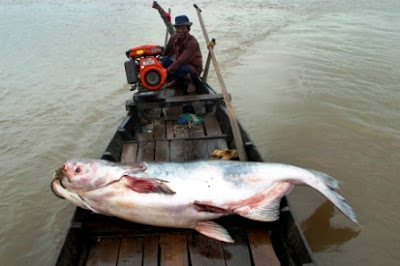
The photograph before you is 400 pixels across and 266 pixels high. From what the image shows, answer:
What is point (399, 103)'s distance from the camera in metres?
7.73

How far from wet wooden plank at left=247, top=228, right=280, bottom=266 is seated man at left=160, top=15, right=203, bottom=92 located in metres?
4.24

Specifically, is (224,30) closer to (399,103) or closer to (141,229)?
(399,103)

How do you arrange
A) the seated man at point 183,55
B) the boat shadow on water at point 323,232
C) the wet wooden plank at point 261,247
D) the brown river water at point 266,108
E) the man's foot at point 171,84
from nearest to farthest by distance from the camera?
the wet wooden plank at point 261,247
the boat shadow on water at point 323,232
the brown river water at point 266,108
the seated man at point 183,55
the man's foot at point 171,84

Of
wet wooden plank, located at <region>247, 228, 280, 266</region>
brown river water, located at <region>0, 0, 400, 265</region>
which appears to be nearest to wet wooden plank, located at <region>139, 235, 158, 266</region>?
brown river water, located at <region>0, 0, 400, 265</region>

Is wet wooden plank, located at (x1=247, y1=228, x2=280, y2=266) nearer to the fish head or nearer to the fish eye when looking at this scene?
the fish head

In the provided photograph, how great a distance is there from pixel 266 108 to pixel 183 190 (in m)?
5.25

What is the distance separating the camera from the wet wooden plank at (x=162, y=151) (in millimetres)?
4820

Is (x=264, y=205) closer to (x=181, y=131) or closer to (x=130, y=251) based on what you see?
(x=130, y=251)

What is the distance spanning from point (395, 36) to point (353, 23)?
3.28 m

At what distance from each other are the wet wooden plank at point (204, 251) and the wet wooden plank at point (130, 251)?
533mm

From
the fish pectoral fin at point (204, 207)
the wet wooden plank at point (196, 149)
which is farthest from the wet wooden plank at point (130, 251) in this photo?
the wet wooden plank at point (196, 149)

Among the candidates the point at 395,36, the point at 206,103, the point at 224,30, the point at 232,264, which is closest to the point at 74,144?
the point at 206,103

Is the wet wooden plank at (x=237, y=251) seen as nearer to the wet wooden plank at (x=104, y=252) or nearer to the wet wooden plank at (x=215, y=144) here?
the wet wooden plank at (x=104, y=252)

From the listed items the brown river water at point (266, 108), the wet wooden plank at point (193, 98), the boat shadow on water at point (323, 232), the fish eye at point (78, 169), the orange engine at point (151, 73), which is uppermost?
the orange engine at point (151, 73)
